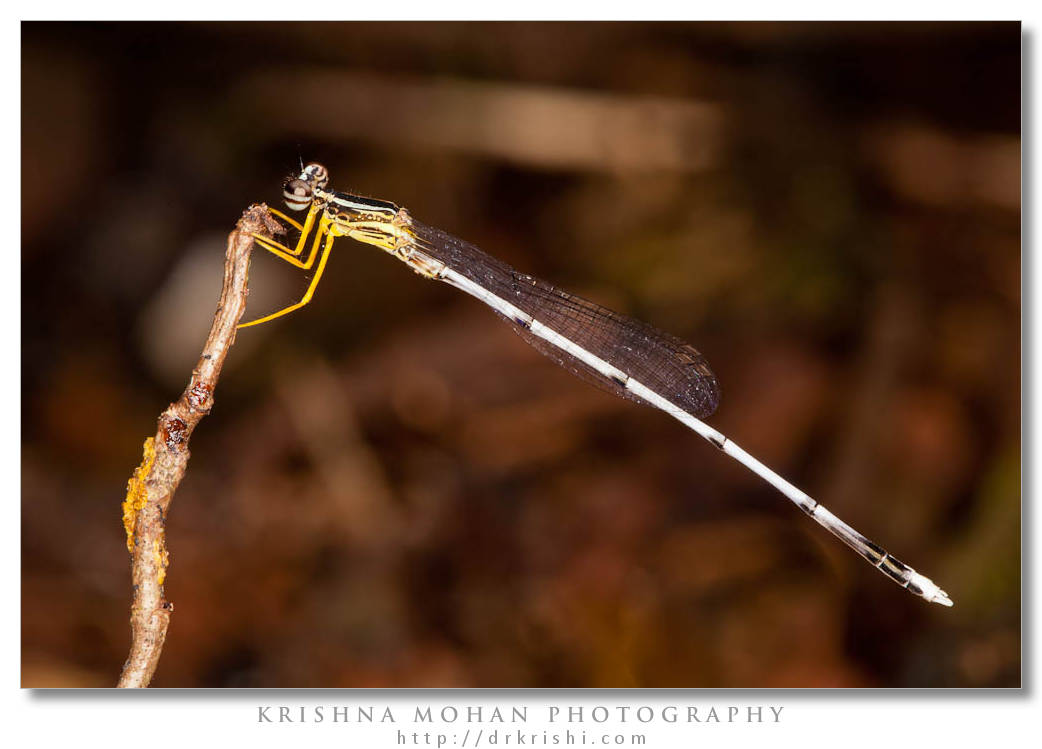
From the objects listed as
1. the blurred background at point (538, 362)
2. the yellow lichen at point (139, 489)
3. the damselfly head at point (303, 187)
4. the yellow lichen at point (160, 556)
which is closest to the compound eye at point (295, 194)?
the damselfly head at point (303, 187)

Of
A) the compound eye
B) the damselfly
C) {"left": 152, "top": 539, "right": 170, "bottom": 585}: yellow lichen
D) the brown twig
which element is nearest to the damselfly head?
the compound eye

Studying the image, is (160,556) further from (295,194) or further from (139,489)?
(295,194)

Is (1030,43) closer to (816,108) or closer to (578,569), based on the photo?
(816,108)

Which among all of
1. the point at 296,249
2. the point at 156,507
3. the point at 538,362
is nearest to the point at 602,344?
the point at 538,362

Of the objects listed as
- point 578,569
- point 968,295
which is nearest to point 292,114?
point 578,569

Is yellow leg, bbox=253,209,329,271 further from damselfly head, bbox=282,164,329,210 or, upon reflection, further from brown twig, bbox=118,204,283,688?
brown twig, bbox=118,204,283,688
